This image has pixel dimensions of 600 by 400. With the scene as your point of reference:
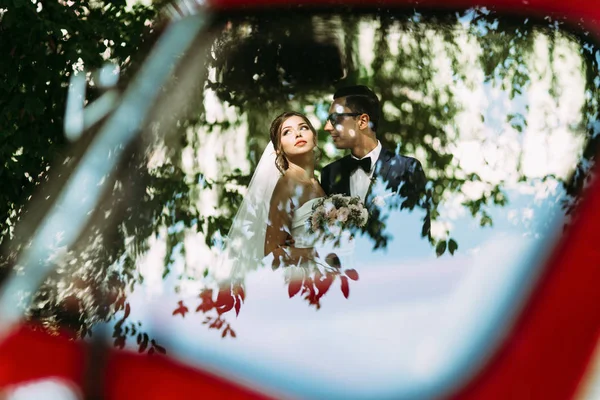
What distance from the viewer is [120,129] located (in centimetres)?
175

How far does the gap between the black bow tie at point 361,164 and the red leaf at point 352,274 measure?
0.60ft

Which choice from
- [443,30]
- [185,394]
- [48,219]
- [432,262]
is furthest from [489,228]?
[48,219]

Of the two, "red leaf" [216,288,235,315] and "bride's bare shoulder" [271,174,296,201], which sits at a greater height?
"bride's bare shoulder" [271,174,296,201]

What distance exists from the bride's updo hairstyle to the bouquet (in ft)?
0.34

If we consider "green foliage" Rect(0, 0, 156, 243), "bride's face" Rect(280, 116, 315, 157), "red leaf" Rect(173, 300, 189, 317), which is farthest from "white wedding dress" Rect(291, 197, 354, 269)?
"green foliage" Rect(0, 0, 156, 243)

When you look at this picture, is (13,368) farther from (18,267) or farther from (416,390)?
(416,390)

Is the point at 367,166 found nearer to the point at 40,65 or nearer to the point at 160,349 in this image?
the point at 160,349

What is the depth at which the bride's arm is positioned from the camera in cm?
140

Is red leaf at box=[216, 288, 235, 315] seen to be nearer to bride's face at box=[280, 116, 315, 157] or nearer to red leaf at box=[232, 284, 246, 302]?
red leaf at box=[232, 284, 246, 302]

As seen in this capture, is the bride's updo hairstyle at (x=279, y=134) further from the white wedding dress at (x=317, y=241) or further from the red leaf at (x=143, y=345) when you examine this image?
the red leaf at (x=143, y=345)

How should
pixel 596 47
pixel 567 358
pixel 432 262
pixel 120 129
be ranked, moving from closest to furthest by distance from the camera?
pixel 567 358 < pixel 432 262 < pixel 596 47 < pixel 120 129

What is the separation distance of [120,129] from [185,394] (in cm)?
67

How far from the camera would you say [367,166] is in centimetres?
141

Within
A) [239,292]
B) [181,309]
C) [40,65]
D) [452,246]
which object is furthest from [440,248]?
[40,65]
